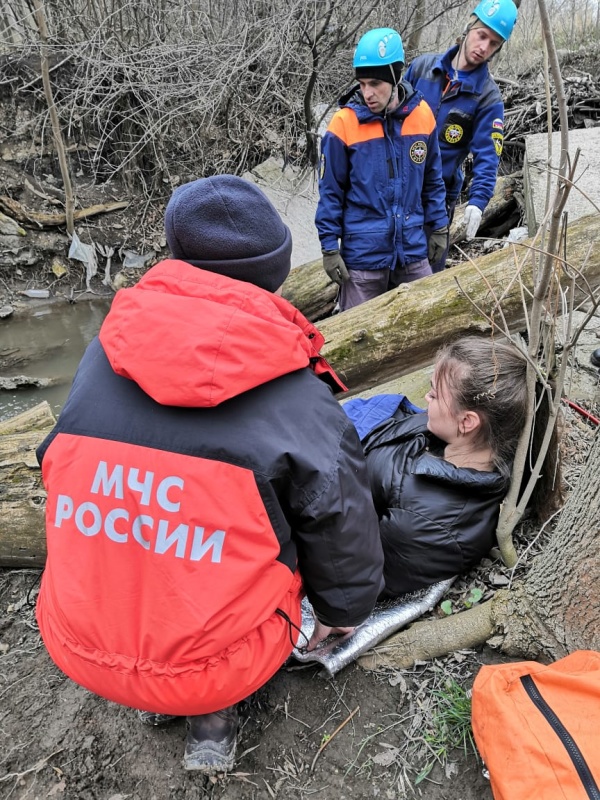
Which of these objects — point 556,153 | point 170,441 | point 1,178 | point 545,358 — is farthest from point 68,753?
point 1,178

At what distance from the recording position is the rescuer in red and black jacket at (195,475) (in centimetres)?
128

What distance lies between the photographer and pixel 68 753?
1.78 metres

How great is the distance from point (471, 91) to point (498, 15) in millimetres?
434

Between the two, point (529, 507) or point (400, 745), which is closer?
point (400, 745)

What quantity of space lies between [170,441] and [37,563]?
1612 millimetres

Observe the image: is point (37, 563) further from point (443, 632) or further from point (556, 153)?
point (556, 153)

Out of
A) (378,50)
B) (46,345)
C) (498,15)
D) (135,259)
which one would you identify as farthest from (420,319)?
(135,259)

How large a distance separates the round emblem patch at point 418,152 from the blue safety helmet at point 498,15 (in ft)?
2.97

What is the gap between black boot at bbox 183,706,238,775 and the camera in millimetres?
1669

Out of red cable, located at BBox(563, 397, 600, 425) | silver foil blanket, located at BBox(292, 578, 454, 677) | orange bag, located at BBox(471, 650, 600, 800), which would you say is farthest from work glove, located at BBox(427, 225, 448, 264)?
orange bag, located at BBox(471, 650, 600, 800)

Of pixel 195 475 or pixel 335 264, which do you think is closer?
pixel 195 475

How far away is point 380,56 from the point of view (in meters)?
3.07

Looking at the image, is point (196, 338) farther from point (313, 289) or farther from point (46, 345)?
point (46, 345)

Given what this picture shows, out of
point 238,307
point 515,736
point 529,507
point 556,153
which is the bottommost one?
point 529,507
